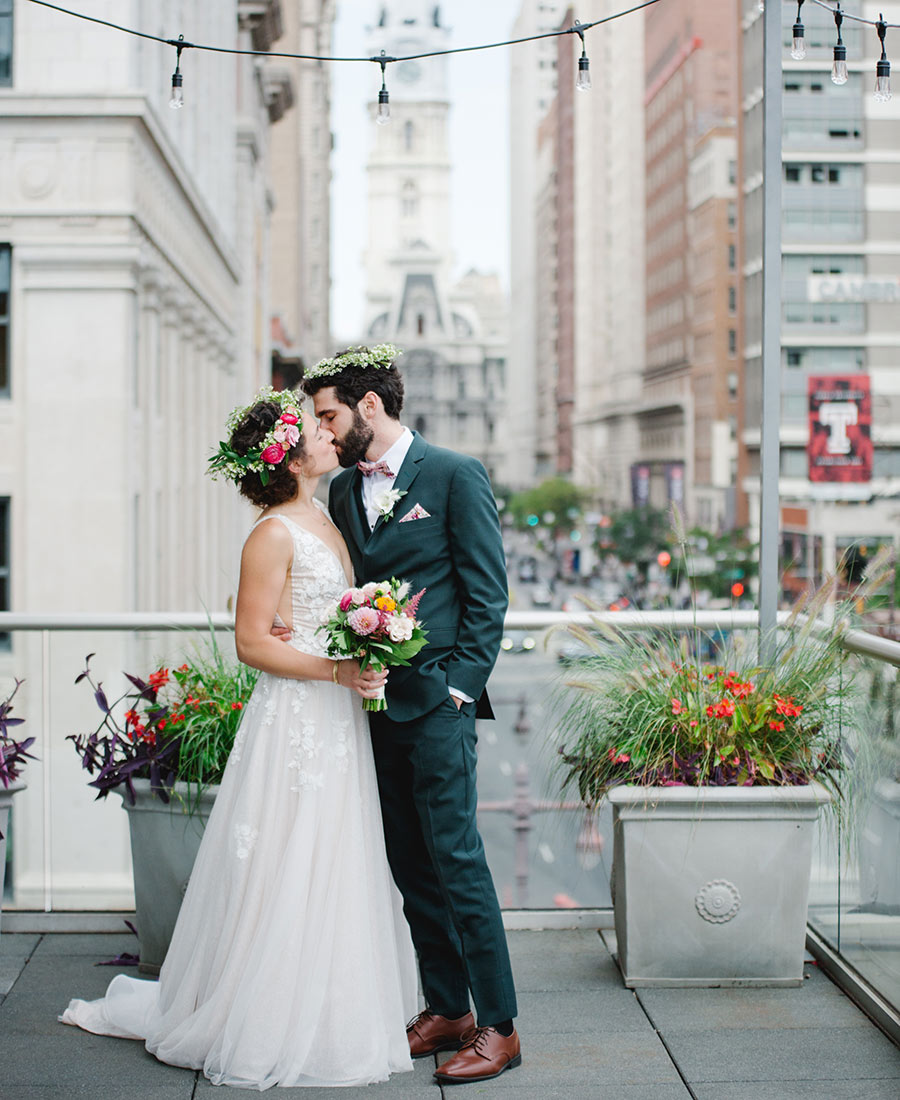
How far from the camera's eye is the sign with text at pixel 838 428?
57438 millimetres

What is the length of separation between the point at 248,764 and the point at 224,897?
A: 397mm

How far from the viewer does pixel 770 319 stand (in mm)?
5770

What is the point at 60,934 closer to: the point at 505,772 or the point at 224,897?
the point at 224,897

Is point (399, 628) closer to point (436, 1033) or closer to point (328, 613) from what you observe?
point (328, 613)

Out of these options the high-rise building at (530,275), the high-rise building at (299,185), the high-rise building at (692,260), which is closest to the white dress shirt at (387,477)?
the high-rise building at (299,185)

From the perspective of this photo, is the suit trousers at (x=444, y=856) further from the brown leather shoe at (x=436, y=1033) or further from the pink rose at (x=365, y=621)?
the pink rose at (x=365, y=621)

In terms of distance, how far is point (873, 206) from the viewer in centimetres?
5712

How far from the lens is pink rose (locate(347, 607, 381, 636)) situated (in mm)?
3758

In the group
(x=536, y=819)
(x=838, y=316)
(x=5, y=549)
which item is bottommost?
(x=536, y=819)

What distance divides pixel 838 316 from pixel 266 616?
5914 centimetres

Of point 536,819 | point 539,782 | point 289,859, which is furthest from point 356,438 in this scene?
point 536,819

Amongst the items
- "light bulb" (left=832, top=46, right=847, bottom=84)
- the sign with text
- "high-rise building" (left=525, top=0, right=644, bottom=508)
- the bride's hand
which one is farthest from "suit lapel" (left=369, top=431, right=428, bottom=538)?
"high-rise building" (left=525, top=0, right=644, bottom=508)

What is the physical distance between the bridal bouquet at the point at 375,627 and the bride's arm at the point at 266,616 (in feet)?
0.78

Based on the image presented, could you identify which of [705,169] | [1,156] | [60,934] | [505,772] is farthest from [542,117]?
[60,934]
